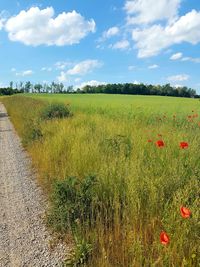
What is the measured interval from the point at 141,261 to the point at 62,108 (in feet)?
43.2

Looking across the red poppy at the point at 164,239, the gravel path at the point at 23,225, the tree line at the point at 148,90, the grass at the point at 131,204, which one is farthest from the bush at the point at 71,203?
the tree line at the point at 148,90

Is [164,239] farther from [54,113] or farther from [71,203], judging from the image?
[54,113]

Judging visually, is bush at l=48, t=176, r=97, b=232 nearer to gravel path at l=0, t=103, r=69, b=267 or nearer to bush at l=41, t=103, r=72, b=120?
gravel path at l=0, t=103, r=69, b=267

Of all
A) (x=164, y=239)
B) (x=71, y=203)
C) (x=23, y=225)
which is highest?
(x=164, y=239)

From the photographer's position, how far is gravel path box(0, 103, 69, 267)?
11.9 feet

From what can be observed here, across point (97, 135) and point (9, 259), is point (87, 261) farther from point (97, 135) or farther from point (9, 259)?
point (97, 135)

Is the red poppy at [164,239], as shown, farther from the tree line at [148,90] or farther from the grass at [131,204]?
the tree line at [148,90]

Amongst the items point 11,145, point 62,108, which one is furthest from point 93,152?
point 62,108

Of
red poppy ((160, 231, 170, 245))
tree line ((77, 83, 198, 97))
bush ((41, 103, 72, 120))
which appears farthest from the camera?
tree line ((77, 83, 198, 97))

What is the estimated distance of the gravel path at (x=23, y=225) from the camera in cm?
362

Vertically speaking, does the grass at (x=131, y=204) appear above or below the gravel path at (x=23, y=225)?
above

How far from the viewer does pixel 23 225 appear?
4.49m

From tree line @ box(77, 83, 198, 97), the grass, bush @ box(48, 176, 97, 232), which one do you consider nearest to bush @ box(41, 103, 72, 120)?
the grass

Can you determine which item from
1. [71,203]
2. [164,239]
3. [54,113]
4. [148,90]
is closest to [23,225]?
[71,203]
